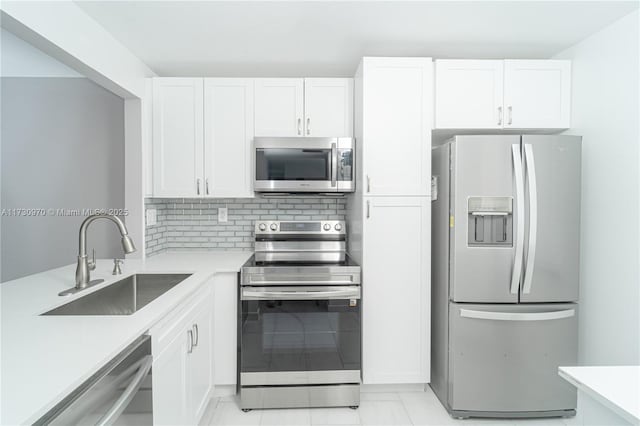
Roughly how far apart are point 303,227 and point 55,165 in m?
2.24

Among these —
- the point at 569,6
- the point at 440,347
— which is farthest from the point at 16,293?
the point at 569,6

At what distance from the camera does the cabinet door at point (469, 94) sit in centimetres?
244

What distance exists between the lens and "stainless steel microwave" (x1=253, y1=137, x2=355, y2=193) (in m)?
2.57

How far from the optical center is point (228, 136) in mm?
2686

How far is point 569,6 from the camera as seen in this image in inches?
74.8

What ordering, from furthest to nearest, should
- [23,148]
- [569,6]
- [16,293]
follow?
[23,148] → [569,6] → [16,293]

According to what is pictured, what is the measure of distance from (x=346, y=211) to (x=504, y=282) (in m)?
1.36

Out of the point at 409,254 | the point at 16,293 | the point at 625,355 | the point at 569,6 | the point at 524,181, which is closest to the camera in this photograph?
the point at 16,293

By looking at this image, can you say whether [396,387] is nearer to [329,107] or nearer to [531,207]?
[531,207]

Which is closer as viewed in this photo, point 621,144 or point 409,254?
point 621,144

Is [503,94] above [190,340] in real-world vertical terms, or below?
above

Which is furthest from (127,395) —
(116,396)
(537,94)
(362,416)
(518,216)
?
(537,94)

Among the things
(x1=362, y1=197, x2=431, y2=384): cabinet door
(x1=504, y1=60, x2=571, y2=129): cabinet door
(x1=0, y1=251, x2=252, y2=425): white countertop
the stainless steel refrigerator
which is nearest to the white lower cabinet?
(x1=0, y1=251, x2=252, y2=425): white countertop

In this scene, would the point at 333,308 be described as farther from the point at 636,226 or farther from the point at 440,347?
the point at 636,226
